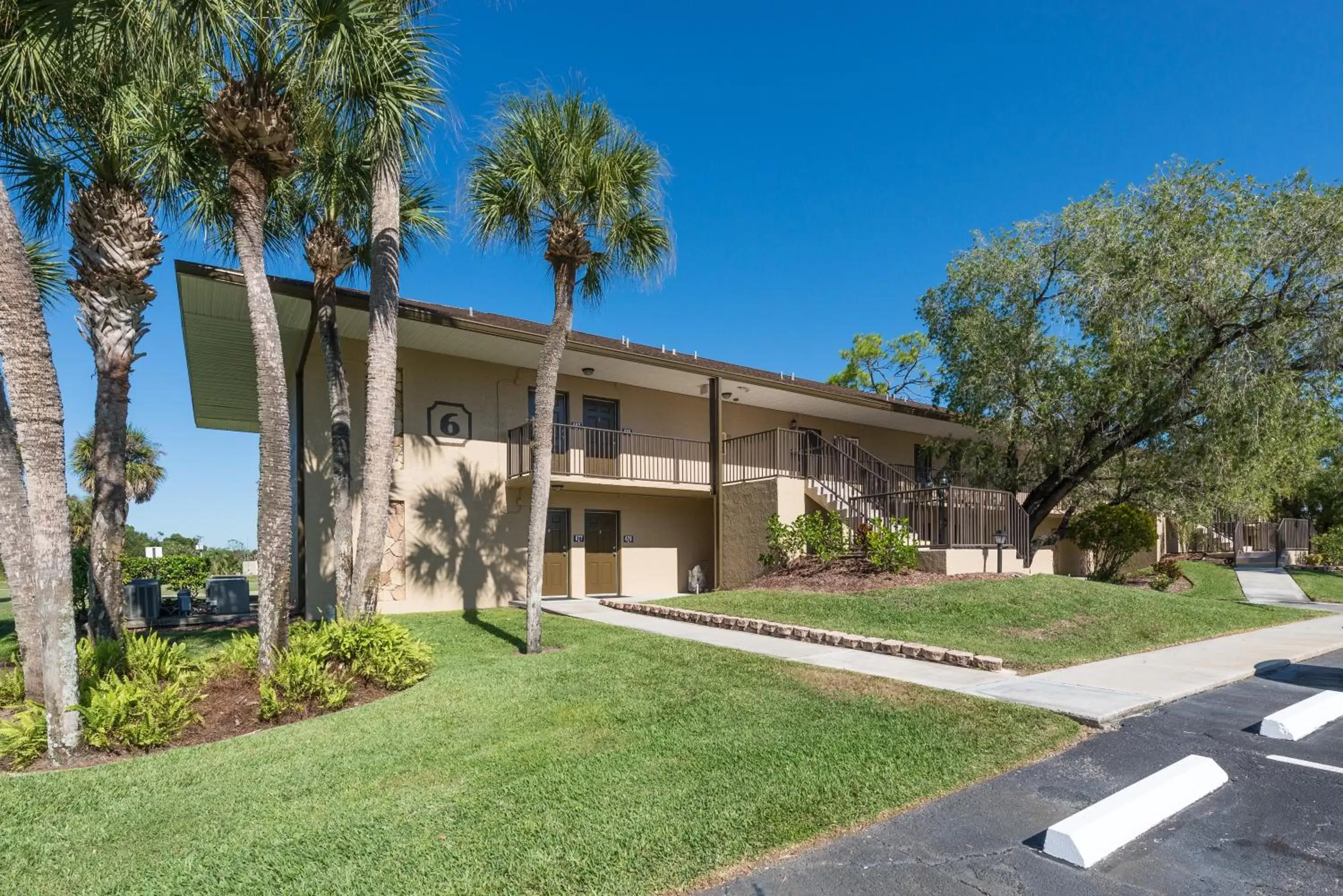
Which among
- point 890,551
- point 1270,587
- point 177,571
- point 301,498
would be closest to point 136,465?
point 177,571

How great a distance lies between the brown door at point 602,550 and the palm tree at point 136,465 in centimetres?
2334

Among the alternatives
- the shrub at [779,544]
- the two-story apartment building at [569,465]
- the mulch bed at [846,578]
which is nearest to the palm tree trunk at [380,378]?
the two-story apartment building at [569,465]

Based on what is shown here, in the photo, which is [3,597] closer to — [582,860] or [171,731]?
[171,731]

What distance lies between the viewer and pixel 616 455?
1675 centimetres

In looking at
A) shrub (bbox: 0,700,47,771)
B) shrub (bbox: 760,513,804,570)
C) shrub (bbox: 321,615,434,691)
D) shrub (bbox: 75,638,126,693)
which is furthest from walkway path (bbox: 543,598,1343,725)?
shrub (bbox: 0,700,47,771)

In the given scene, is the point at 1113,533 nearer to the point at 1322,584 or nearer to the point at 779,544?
the point at 1322,584

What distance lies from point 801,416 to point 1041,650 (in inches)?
483

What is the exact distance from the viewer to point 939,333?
18.8m

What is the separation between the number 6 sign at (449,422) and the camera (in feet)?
47.9

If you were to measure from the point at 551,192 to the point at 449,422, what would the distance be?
666 centimetres

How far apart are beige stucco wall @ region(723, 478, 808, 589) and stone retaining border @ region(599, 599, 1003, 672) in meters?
3.48

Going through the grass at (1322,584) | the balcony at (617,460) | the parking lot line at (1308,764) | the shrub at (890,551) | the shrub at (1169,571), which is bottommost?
the grass at (1322,584)

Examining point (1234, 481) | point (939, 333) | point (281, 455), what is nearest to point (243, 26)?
point (281, 455)

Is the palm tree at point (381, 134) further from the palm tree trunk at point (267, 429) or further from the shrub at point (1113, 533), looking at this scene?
the shrub at point (1113, 533)
